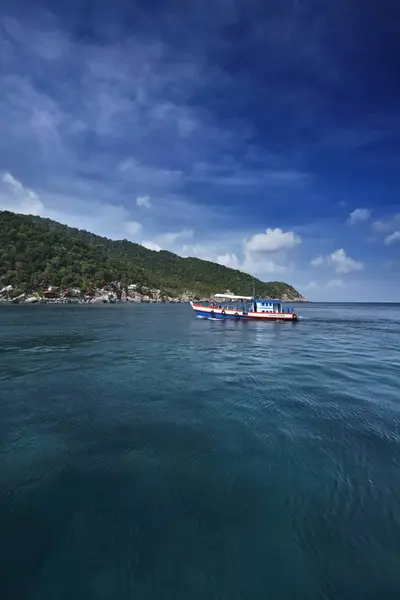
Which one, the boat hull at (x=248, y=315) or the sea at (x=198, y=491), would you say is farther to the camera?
the boat hull at (x=248, y=315)

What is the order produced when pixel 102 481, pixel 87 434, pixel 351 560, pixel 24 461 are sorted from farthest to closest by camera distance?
1. pixel 87 434
2. pixel 24 461
3. pixel 102 481
4. pixel 351 560

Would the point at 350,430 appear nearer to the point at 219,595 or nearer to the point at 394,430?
the point at 394,430

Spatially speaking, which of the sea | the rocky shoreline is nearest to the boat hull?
the sea

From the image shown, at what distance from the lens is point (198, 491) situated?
8391 millimetres

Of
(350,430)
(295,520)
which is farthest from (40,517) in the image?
(350,430)

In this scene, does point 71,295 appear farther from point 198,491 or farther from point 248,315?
point 198,491

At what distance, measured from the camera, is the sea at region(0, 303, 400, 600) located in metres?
5.78

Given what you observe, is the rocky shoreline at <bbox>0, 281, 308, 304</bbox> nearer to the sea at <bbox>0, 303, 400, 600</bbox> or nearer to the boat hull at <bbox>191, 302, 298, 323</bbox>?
the boat hull at <bbox>191, 302, 298, 323</bbox>

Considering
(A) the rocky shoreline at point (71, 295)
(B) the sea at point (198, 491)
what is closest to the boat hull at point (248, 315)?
(B) the sea at point (198, 491)

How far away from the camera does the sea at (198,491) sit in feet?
19.0

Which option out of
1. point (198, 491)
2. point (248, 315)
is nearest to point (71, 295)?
point (248, 315)

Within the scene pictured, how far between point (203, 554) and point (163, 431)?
6076 millimetres

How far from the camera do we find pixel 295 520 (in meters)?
7.38

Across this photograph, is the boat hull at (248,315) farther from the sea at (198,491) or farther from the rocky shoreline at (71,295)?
the rocky shoreline at (71,295)
